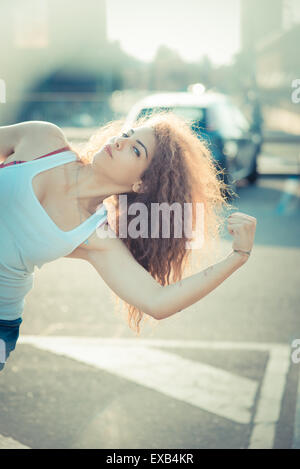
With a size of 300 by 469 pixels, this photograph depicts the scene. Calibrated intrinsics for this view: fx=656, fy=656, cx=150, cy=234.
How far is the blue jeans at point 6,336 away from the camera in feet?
7.90

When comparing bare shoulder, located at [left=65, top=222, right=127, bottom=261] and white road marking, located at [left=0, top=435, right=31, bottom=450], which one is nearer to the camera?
bare shoulder, located at [left=65, top=222, right=127, bottom=261]

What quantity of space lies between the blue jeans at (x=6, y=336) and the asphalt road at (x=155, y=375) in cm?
59

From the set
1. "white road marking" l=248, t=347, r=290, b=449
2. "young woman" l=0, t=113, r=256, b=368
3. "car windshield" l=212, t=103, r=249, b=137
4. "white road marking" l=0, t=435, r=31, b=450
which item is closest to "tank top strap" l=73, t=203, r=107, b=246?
"young woman" l=0, t=113, r=256, b=368

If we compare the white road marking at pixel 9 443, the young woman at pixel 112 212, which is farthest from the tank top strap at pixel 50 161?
the white road marking at pixel 9 443

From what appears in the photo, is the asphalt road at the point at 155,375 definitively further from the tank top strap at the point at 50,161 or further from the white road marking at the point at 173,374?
the tank top strap at the point at 50,161

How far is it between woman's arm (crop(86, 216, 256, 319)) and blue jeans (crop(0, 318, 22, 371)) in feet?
1.40

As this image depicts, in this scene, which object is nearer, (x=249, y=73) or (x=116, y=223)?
(x=116, y=223)

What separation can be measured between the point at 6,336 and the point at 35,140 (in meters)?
0.74

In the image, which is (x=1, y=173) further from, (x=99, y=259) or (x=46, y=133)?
(x=99, y=259)

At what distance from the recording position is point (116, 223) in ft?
8.34

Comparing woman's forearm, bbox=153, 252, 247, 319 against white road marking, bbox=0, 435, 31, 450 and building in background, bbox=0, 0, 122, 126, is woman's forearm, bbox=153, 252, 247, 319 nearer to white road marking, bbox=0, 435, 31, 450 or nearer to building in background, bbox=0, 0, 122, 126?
white road marking, bbox=0, 435, 31, 450

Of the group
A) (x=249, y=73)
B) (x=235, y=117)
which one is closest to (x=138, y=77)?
(x=249, y=73)

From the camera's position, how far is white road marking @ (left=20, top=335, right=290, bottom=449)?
401cm
